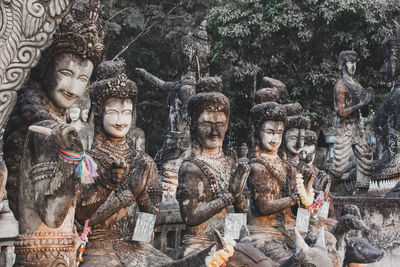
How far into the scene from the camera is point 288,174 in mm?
7461

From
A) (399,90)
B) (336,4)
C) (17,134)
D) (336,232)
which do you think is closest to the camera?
(17,134)

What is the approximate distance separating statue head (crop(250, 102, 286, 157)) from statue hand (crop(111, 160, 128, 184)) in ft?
10.6

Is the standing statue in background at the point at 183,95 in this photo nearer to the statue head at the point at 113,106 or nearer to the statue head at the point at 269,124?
the statue head at the point at 269,124

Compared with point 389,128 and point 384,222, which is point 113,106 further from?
point 389,128

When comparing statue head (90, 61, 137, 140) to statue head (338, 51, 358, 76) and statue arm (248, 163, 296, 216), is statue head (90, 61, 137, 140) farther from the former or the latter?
statue head (338, 51, 358, 76)

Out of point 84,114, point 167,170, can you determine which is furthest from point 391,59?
point 84,114

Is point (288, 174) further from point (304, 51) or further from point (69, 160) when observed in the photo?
point (304, 51)

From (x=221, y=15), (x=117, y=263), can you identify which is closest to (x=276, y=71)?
(x=221, y=15)

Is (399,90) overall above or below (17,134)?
above

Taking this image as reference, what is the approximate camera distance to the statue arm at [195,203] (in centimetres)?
594

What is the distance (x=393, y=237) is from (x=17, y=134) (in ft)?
25.8

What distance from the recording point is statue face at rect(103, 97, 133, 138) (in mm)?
5500

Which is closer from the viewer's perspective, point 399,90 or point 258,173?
point 258,173

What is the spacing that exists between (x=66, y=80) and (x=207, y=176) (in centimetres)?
228
